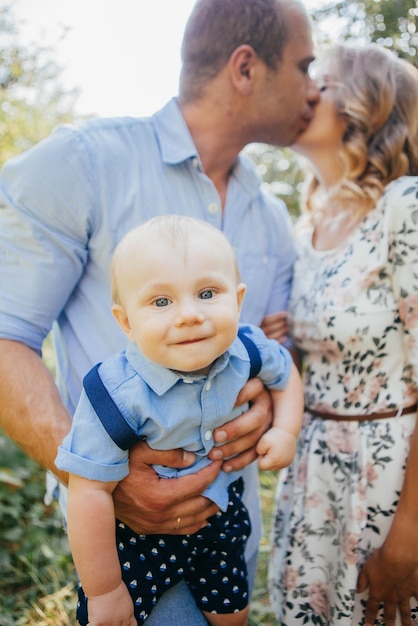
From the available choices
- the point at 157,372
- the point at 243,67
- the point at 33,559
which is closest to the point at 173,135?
the point at 243,67

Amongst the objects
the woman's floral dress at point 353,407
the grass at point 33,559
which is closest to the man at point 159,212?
the woman's floral dress at point 353,407

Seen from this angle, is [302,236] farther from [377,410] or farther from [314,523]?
[314,523]

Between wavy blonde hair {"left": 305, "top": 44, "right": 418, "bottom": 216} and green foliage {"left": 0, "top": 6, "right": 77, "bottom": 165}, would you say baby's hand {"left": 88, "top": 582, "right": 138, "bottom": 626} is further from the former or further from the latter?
green foliage {"left": 0, "top": 6, "right": 77, "bottom": 165}

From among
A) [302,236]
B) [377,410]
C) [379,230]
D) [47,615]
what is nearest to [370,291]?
[379,230]

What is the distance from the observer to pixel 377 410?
6.51 ft

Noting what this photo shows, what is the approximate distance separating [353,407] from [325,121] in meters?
1.31

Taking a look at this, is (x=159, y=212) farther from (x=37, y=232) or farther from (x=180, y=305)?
(x=180, y=305)

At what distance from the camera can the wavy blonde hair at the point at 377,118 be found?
7.41ft

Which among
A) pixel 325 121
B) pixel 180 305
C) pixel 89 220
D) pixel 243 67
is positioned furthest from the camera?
pixel 325 121

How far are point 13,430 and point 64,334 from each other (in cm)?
40

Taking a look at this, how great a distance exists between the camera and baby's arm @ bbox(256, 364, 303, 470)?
1679mm

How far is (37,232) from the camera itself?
182 cm

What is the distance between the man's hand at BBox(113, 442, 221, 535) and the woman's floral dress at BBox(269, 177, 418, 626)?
2.17 feet

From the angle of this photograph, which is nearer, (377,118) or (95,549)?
(95,549)
